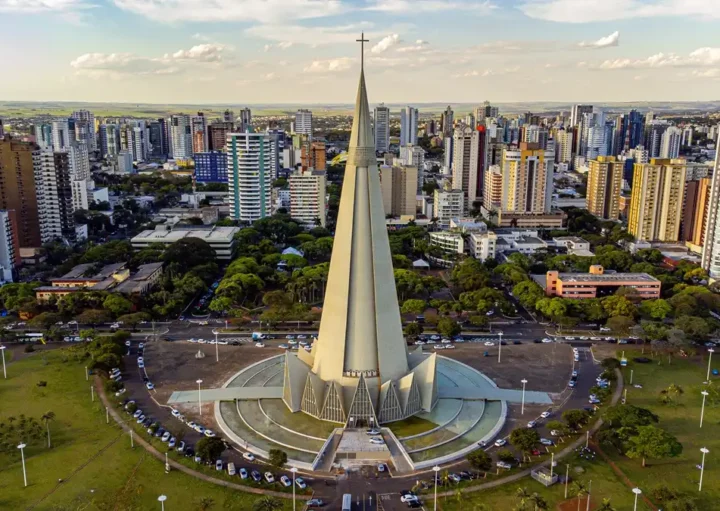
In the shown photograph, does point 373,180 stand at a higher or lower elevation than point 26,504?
higher

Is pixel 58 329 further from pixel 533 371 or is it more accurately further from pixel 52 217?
pixel 52 217

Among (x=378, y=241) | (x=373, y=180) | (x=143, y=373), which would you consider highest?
(x=373, y=180)

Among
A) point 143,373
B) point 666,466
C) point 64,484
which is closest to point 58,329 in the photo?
point 143,373

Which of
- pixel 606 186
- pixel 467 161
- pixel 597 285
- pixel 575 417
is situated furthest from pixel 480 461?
pixel 467 161

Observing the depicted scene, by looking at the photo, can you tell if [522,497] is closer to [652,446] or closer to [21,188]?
[652,446]

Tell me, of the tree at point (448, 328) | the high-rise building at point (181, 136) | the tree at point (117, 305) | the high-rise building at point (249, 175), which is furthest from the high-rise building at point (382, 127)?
the tree at point (448, 328)

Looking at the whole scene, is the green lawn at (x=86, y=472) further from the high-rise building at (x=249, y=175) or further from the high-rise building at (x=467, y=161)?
the high-rise building at (x=467, y=161)
